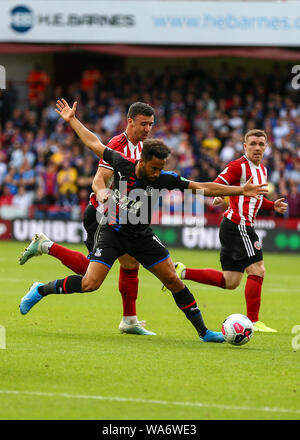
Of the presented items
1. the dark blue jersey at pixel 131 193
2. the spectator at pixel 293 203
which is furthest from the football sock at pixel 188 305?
the spectator at pixel 293 203

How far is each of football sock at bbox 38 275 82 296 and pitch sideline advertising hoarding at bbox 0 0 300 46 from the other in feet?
58.4

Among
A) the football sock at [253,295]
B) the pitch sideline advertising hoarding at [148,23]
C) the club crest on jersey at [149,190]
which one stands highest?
the pitch sideline advertising hoarding at [148,23]

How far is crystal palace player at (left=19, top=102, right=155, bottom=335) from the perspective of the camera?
8297mm

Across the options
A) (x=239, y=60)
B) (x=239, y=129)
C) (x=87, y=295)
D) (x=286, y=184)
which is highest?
(x=239, y=60)

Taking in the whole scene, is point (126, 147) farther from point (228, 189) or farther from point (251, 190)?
point (251, 190)

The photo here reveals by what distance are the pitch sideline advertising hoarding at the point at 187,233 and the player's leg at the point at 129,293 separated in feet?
39.8

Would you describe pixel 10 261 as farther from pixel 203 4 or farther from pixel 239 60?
pixel 239 60

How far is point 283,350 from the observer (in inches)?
306

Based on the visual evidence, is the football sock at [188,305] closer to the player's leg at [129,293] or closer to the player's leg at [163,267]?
the player's leg at [163,267]

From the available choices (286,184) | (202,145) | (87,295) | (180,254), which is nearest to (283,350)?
(87,295)

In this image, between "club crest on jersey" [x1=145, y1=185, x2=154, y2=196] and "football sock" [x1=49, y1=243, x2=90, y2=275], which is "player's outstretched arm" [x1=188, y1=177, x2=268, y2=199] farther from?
"football sock" [x1=49, y1=243, x2=90, y2=275]

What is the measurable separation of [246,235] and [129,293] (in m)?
1.51

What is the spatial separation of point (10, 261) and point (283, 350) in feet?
32.9

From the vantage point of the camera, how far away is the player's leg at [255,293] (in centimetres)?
916
